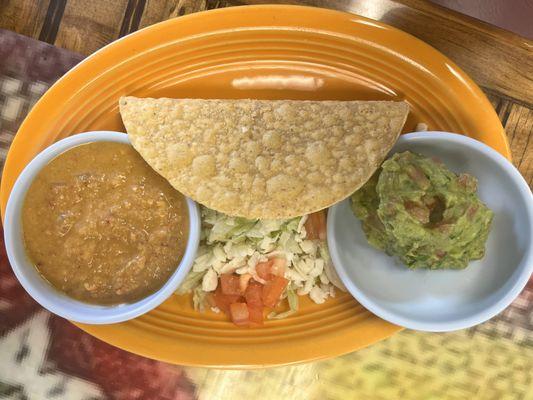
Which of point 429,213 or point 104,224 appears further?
point 104,224

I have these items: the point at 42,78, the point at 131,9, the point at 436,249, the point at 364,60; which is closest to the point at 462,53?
the point at 364,60

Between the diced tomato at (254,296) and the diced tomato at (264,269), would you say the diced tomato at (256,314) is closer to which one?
the diced tomato at (254,296)

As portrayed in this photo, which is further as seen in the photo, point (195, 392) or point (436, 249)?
point (195, 392)

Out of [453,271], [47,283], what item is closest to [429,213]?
[453,271]

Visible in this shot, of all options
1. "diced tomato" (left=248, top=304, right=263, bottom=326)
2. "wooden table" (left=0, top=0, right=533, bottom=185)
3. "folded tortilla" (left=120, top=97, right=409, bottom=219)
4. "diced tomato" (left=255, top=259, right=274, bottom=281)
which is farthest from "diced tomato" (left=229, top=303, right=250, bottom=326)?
"wooden table" (left=0, top=0, right=533, bottom=185)

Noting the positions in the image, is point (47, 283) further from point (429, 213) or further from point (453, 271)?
point (453, 271)

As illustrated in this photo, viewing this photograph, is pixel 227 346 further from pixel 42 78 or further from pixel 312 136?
pixel 42 78
